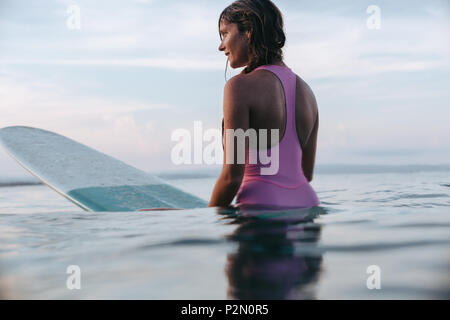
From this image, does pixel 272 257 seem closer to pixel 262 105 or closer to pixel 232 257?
pixel 232 257

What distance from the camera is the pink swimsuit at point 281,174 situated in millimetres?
2012

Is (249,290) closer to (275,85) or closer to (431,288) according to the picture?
(431,288)

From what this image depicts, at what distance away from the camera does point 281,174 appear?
2016mm

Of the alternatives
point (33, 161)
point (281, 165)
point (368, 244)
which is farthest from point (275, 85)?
point (33, 161)

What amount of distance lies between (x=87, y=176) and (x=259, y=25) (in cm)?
235

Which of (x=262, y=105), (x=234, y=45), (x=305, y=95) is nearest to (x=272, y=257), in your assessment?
(x=262, y=105)

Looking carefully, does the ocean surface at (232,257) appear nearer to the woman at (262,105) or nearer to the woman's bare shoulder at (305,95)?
the woman at (262,105)

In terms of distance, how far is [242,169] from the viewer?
195 centimetres

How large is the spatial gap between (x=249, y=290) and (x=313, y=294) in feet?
0.51

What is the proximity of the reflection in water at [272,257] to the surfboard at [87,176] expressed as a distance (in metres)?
1.50

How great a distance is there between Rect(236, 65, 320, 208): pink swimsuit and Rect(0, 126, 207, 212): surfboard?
133cm

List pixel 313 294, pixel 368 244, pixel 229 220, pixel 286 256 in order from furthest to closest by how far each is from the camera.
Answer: pixel 229 220 → pixel 368 244 → pixel 286 256 → pixel 313 294

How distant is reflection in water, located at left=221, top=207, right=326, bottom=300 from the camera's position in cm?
104

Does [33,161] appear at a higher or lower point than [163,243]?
higher
